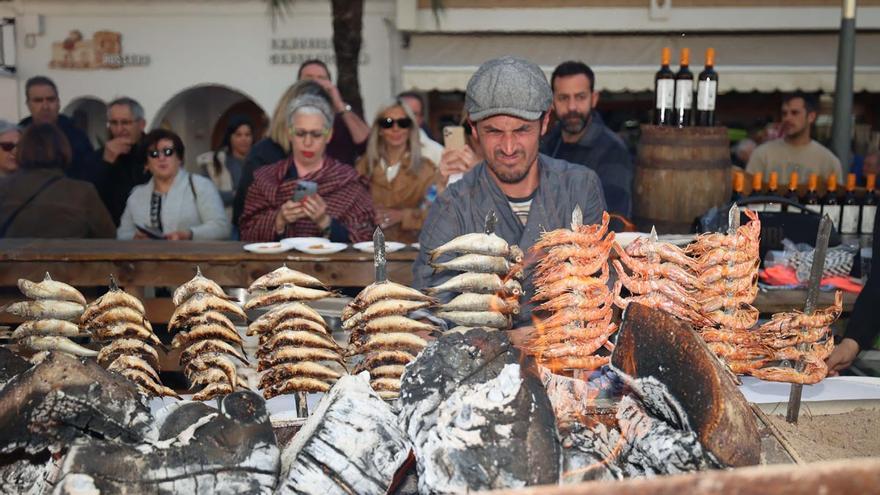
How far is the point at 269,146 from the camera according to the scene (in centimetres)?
682

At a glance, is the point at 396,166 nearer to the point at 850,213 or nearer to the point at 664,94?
the point at 664,94

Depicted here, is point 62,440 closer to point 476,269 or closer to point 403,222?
point 476,269

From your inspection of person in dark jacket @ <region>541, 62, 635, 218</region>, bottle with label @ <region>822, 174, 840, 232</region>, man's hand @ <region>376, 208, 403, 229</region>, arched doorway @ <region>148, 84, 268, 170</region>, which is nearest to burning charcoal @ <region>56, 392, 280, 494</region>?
person in dark jacket @ <region>541, 62, 635, 218</region>

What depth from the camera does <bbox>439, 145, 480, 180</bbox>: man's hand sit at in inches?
251

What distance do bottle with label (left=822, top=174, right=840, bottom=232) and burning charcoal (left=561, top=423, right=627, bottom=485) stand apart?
4.95 meters

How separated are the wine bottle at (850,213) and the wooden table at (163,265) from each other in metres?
3.72

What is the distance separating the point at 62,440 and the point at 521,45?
12560mm

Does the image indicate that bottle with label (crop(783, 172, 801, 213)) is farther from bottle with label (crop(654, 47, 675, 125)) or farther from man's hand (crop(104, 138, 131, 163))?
man's hand (crop(104, 138, 131, 163))

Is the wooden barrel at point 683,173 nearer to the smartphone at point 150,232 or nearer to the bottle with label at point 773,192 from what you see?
the bottle with label at point 773,192

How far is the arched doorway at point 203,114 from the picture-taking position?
16672mm

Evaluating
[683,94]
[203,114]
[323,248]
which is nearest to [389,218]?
[323,248]

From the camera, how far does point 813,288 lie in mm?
3021

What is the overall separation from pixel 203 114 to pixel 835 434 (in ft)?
52.8

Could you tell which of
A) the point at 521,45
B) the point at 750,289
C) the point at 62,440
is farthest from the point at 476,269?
the point at 521,45
